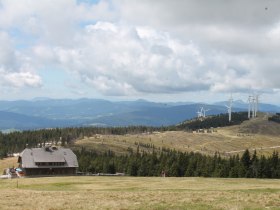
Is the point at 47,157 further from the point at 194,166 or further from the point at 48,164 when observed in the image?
the point at 194,166

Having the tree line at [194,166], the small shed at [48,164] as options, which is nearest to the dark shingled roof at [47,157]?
the small shed at [48,164]

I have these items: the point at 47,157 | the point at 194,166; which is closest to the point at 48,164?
the point at 47,157

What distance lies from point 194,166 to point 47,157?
154 ft

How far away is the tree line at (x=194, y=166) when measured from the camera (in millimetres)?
116938

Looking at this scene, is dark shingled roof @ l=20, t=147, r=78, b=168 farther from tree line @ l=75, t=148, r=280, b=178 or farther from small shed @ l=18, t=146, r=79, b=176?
tree line @ l=75, t=148, r=280, b=178

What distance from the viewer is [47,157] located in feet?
448

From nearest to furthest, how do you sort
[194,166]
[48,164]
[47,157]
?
[194,166] → [48,164] → [47,157]

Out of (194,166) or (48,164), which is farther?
(48,164)

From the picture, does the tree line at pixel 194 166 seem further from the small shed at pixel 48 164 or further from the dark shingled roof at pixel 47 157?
the small shed at pixel 48 164

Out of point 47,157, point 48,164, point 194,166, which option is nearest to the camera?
point 194,166

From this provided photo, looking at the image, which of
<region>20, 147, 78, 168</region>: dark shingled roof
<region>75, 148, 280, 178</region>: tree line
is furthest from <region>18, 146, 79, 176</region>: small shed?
<region>75, 148, 280, 178</region>: tree line

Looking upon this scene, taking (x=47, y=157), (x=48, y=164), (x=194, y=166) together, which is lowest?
(x=48, y=164)

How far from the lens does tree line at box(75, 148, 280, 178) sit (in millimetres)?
116938

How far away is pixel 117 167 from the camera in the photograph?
139250 millimetres
